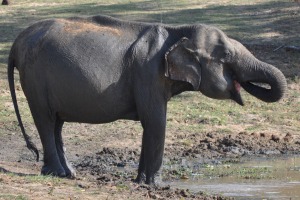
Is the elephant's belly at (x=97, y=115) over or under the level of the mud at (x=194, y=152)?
over

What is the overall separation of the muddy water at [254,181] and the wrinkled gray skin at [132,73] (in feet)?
3.23

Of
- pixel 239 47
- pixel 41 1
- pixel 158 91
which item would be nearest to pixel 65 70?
pixel 158 91

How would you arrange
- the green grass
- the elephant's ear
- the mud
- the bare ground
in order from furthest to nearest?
1. the green grass
2. the mud
3. the bare ground
4. the elephant's ear

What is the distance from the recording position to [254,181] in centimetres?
1311

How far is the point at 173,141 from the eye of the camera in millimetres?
15773

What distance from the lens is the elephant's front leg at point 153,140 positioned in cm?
1177

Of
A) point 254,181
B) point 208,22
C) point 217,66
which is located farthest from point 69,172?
point 208,22

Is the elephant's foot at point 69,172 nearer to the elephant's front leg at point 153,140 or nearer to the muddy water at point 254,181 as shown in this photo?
the elephant's front leg at point 153,140

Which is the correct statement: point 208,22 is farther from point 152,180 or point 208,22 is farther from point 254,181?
point 152,180

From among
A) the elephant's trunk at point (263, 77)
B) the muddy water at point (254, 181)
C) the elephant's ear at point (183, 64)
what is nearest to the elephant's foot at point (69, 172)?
the muddy water at point (254, 181)

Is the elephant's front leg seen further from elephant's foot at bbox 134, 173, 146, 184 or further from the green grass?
the green grass

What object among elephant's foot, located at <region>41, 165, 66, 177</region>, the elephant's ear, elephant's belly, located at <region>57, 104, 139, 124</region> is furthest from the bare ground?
the elephant's ear

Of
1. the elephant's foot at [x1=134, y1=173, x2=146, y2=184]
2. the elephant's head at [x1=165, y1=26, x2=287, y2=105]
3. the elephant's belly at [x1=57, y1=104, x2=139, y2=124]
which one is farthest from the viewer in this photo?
the elephant's foot at [x1=134, y1=173, x2=146, y2=184]

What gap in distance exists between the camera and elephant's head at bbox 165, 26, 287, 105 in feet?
38.6
